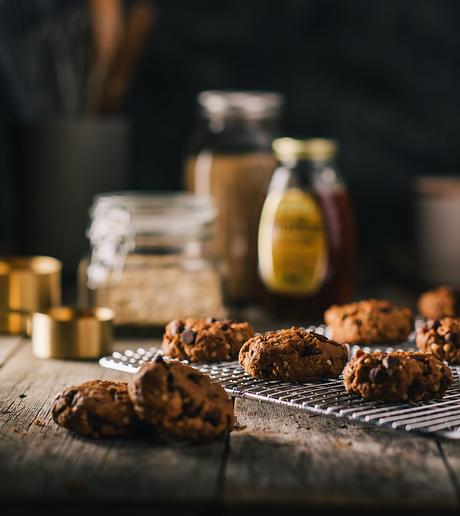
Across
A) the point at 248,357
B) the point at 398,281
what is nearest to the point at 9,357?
the point at 248,357

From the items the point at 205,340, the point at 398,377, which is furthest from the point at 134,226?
the point at 398,377

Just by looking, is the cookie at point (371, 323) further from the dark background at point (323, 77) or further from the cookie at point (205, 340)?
the dark background at point (323, 77)

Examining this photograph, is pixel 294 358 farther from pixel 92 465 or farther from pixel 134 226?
pixel 134 226

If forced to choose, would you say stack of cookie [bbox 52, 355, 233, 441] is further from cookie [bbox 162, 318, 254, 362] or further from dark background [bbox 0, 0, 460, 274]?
dark background [bbox 0, 0, 460, 274]

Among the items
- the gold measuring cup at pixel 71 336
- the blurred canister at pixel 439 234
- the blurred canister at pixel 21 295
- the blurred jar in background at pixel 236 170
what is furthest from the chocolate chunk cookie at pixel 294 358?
the blurred canister at pixel 439 234

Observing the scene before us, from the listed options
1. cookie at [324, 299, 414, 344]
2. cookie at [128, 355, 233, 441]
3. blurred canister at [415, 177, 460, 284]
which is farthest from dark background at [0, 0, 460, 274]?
cookie at [128, 355, 233, 441]

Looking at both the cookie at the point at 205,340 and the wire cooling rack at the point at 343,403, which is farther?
the cookie at the point at 205,340
